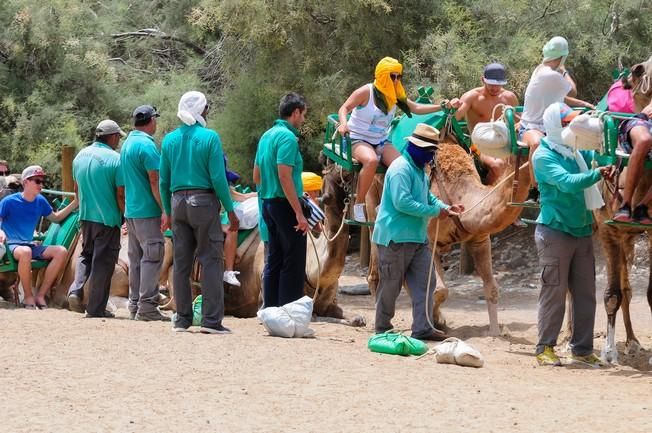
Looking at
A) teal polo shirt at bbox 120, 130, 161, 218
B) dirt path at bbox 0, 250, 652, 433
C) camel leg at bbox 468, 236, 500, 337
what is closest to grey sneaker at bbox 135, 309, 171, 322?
dirt path at bbox 0, 250, 652, 433

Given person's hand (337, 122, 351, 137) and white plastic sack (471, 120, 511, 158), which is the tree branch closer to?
person's hand (337, 122, 351, 137)

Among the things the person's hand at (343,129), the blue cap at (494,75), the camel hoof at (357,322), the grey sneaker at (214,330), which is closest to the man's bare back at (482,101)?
the blue cap at (494,75)

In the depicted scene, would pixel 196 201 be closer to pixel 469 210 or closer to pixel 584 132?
pixel 469 210

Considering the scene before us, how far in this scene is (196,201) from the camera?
10359 millimetres

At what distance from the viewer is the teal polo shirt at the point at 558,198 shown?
943 centimetres

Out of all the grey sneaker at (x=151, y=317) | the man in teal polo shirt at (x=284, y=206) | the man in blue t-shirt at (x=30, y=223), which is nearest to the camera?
the man in teal polo shirt at (x=284, y=206)

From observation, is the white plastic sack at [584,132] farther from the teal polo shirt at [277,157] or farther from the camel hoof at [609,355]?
the teal polo shirt at [277,157]

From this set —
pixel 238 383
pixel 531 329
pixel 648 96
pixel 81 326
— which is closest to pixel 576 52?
pixel 531 329

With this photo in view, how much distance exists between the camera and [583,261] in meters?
9.73

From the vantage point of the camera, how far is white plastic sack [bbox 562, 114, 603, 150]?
30.1ft

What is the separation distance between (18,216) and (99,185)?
2236 millimetres

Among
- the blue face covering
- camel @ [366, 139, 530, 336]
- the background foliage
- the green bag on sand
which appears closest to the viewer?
the green bag on sand

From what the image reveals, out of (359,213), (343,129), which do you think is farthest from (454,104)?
(359,213)

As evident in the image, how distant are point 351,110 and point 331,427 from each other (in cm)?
564
